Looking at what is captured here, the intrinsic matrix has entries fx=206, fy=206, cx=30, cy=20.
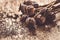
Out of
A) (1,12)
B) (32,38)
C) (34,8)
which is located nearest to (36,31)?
(32,38)

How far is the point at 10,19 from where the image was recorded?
179 cm

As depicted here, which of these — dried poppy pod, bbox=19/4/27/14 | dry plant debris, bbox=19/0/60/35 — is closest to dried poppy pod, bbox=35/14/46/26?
dry plant debris, bbox=19/0/60/35

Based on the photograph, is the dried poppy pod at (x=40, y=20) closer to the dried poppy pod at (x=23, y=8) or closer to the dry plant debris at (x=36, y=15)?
the dry plant debris at (x=36, y=15)

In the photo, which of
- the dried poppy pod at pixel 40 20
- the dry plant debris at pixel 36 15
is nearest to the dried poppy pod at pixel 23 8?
the dry plant debris at pixel 36 15

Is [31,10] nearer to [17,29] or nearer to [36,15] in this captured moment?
[36,15]

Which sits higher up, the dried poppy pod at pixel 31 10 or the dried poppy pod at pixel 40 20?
the dried poppy pod at pixel 31 10

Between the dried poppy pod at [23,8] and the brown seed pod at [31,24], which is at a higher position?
the dried poppy pod at [23,8]

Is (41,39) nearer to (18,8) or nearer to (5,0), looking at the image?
(18,8)

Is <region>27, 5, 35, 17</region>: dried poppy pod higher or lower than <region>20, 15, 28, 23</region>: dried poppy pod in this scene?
higher

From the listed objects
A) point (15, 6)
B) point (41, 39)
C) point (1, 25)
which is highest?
point (15, 6)

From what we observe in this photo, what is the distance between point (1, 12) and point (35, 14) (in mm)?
296

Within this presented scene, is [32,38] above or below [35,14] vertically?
below

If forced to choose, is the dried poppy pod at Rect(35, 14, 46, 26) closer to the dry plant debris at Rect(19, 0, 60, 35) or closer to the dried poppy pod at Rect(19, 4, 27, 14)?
the dry plant debris at Rect(19, 0, 60, 35)

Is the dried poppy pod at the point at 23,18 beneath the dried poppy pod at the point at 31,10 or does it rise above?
beneath
